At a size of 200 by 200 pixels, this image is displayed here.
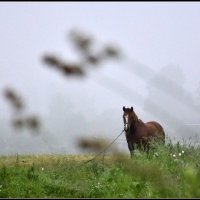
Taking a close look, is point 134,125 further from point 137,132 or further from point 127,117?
point 127,117

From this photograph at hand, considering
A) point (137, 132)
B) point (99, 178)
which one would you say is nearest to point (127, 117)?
point (137, 132)

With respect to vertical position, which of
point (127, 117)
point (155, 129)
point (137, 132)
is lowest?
point (137, 132)

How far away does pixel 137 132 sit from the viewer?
13.7 metres

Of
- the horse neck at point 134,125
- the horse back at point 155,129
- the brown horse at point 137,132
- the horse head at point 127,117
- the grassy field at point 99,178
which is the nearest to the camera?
the grassy field at point 99,178

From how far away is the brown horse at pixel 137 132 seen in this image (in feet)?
43.1

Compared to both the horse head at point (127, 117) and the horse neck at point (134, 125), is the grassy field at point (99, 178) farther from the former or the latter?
the horse neck at point (134, 125)

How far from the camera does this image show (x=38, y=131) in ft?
7.47

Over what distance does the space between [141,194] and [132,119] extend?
5.81m

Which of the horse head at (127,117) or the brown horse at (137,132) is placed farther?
the brown horse at (137,132)

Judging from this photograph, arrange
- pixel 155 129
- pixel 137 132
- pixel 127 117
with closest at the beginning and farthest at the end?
pixel 127 117 → pixel 137 132 → pixel 155 129

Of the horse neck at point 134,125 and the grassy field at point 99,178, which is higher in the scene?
the horse neck at point 134,125

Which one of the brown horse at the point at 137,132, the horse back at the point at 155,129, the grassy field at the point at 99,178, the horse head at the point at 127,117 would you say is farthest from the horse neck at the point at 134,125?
the grassy field at the point at 99,178

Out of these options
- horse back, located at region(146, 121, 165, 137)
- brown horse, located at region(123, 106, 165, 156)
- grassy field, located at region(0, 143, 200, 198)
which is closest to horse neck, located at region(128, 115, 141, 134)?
brown horse, located at region(123, 106, 165, 156)

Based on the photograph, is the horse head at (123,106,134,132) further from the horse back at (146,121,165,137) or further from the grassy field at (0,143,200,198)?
the grassy field at (0,143,200,198)
